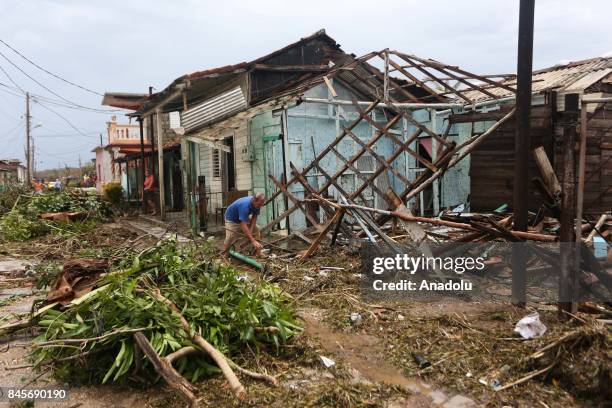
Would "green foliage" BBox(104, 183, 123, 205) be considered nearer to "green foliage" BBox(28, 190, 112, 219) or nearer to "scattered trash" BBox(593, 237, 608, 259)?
"green foliage" BBox(28, 190, 112, 219)

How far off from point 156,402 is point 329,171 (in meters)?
7.95

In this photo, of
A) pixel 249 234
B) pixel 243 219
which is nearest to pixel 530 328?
pixel 249 234

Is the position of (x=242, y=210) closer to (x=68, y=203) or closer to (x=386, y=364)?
(x=386, y=364)

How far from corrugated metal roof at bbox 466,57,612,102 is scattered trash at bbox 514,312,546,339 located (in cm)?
677

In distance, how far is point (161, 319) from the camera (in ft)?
11.6

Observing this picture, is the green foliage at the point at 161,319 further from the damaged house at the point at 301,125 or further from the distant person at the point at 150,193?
the distant person at the point at 150,193

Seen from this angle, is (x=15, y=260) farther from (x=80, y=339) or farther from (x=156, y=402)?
(x=156, y=402)

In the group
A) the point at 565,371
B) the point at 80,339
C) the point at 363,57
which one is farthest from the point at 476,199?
the point at 80,339

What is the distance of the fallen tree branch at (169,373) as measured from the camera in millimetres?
2992

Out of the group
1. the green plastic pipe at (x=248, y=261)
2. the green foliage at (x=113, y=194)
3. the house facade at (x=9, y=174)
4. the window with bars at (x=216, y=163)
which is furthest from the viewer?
the house facade at (x=9, y=174)


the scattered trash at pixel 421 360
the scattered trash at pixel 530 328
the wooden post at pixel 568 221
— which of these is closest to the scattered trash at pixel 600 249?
the wooden post at pixel 568 221

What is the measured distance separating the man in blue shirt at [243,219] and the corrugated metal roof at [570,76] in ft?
21.6

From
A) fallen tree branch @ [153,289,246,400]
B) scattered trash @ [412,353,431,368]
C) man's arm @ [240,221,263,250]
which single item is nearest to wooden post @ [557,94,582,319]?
scattered trash @ [412,353,431,368]

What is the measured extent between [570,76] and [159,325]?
10.4m
